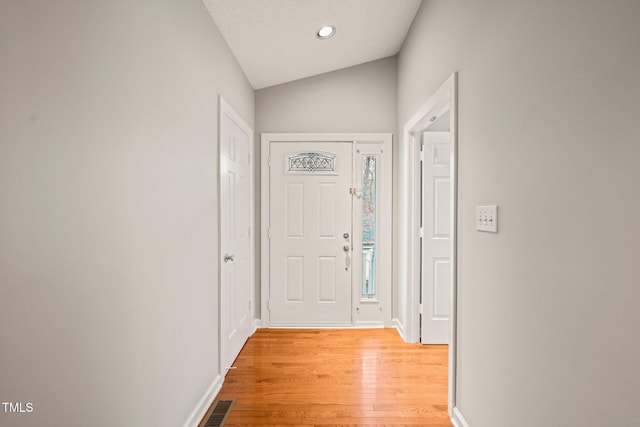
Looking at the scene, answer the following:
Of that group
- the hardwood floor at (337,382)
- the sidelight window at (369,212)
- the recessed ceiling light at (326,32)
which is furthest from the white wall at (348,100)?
the hardwood floor at (337,382)

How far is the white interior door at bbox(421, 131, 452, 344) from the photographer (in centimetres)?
307

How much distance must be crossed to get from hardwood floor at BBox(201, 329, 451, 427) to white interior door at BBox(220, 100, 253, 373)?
248mm

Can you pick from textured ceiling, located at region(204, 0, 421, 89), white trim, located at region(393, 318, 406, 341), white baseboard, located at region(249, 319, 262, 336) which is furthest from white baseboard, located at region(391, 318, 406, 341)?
textured ceiling, located at region(204, 0, 421, 89)

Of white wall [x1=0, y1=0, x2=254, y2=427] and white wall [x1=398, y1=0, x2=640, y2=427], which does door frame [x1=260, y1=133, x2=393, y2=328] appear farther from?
white wall [x1=398, y1=0, x2=640, y2=427]

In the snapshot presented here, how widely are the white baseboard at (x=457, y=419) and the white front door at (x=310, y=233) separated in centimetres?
171

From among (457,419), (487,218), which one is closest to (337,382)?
(457,419)

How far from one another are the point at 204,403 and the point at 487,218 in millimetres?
2017

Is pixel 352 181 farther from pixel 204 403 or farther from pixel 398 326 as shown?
pixel 204 403

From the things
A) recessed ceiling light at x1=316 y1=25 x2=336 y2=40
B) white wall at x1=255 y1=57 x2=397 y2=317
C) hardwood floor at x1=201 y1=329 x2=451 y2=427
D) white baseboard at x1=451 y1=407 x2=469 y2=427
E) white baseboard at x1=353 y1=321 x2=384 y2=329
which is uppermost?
recessed ceiling light at x1=316 y1=25 x2=336 y2=40

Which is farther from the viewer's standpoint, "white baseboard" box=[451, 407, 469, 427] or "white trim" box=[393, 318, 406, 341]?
"white trim" box=[393, 318, 406, 341]

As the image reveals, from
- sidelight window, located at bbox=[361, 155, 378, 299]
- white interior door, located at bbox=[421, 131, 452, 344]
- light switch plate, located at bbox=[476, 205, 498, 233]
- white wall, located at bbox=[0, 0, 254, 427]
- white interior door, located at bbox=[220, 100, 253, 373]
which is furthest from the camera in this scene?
sidelight window, located at bbox=[361, 155, 378, 299]

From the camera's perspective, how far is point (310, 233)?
357 centimetres

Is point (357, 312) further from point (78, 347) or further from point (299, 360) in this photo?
point (78, 347)

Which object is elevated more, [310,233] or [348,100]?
[348,100]
